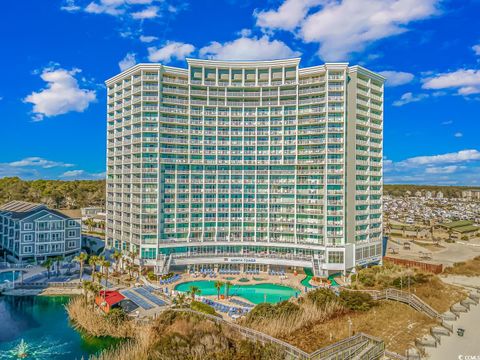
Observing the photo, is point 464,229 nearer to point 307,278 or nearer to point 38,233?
point 307,278

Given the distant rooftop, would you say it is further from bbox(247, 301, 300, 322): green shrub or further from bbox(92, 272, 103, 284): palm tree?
bbox(247, 301, 300, 322): green shrub

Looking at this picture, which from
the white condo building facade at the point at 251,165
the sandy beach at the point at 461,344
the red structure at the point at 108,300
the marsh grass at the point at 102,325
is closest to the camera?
the sandy beach at the point at 461,344

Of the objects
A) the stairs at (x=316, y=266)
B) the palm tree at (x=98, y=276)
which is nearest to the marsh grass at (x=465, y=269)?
the stairs at (x=316, y=266)

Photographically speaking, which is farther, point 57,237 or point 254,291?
point 57,237

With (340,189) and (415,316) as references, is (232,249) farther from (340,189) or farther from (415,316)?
(415,316)

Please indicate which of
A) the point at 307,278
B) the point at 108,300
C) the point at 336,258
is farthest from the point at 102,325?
the point at 336,258

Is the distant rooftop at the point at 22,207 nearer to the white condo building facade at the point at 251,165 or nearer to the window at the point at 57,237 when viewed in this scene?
the window at the point at 57,237

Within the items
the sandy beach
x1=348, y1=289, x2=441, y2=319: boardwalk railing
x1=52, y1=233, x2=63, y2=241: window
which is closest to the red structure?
x1=52, y1=233, x2=63, y2=241: window
